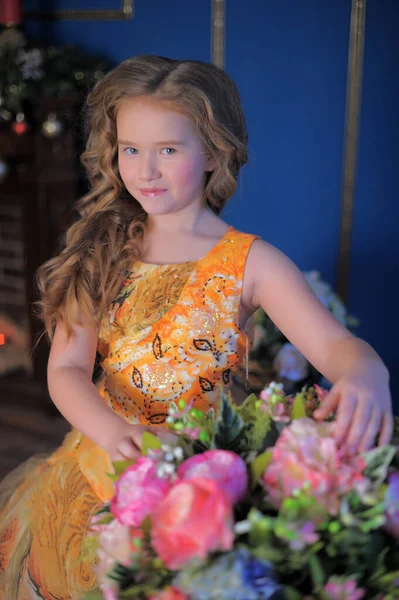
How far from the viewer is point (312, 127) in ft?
10.7

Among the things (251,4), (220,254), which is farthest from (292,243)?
(220,254)

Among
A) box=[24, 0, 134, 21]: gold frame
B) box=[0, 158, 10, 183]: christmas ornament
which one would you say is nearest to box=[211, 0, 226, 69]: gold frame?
box=[24, 0, 134, 21]: gold frame

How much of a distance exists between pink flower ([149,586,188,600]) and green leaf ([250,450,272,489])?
0.47 ft

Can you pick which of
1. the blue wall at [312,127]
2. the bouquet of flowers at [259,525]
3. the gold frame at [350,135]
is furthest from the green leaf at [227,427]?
the gold frame at [350,135]

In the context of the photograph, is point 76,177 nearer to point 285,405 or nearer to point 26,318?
point 26,318

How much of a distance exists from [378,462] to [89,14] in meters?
3.58

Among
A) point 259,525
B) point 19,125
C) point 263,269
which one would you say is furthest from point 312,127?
point 259,525

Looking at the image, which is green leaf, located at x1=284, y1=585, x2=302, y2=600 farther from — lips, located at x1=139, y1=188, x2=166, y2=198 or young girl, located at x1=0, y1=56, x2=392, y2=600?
lips, located at x1=139, y1=188, x2=166, y2=198

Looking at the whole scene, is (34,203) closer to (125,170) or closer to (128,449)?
(125,170)

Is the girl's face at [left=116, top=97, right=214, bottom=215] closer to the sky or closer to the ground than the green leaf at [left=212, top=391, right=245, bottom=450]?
closer to the sky

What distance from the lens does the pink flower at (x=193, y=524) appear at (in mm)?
685

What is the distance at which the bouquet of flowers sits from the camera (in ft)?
2.26

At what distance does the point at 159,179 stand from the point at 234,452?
0.59 meters

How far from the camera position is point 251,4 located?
331cm
